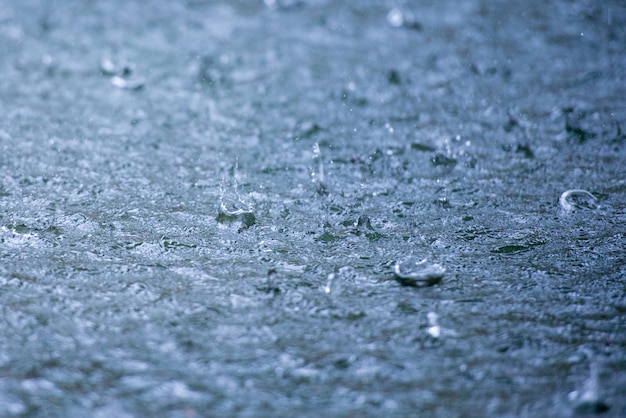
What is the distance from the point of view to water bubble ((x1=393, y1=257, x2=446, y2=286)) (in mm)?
1596

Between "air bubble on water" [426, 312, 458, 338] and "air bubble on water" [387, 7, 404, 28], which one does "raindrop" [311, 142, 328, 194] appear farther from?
"air bubble on water" [387, 7, 404, 28]

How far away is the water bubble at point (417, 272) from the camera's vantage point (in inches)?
62.8

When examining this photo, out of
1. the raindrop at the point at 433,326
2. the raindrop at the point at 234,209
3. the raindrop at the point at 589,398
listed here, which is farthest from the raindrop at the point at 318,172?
the raindrop at the point at 589,398

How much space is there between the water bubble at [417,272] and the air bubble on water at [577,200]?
488 mm

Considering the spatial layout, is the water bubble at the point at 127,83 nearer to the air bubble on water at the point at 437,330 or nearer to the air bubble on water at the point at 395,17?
the air bubble on water at the point at 395,17

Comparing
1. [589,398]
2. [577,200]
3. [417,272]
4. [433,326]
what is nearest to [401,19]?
[577,200]

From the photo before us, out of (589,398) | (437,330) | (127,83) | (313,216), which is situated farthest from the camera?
(127,83)

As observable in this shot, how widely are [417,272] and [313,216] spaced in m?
0.36

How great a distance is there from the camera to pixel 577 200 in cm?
195

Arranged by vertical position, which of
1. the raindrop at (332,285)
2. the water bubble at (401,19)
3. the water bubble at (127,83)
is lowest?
the raindrop at (332,285)

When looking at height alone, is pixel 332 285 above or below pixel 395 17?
below

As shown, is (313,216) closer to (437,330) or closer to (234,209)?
(234,209)

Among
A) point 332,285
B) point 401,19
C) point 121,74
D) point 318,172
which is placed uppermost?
point 401,19

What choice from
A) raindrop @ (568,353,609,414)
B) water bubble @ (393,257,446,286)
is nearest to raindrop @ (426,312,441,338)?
water bubble @ (393,257,446,286)
